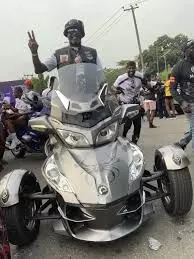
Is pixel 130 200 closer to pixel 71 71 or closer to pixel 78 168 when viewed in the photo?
pixel 78 168

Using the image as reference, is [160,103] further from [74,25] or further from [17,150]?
[74,25]

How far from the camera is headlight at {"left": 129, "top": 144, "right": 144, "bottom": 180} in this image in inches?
164

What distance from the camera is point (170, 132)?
11.9 metres

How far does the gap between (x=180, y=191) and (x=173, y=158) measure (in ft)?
1.17

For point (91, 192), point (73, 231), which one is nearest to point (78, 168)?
point (91, 192)

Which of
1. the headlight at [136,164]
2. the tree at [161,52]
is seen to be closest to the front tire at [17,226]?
the headlight at [136,164]

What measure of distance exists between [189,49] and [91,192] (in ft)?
13.2

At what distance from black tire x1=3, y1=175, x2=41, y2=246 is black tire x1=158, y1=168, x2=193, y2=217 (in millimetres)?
1435

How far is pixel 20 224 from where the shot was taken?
14.1 ft

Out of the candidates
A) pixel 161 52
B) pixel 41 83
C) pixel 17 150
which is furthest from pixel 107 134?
pixel 161 52

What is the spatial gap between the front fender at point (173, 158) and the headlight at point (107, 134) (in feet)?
1.96

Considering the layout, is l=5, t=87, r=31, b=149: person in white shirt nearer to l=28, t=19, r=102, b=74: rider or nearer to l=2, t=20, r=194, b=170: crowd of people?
l=2, t=20, r=194, b=170: crowd of people

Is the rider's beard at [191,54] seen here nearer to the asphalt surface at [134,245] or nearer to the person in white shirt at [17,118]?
the asphalt surface at [134,245]

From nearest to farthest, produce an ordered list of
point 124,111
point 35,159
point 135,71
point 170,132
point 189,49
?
1. point 124,111
2. point 189,49
3. point 135,71
4. point 35,159
5. point 170,132
